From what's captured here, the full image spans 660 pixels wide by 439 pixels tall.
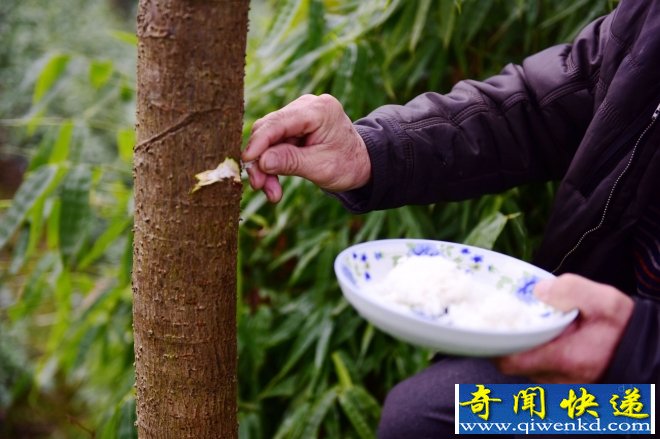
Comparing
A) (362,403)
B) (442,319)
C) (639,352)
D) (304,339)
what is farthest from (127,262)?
(639,352)

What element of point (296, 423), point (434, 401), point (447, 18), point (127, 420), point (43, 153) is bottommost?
point (296, 423)

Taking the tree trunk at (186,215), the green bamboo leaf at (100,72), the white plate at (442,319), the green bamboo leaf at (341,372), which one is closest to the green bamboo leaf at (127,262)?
the green bamboo leaf at (100,72)

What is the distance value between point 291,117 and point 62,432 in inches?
69.4

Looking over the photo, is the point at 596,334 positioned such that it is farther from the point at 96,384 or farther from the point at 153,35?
the point at 96,384

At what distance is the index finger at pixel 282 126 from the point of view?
2.60 ft

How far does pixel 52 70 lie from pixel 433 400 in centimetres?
103

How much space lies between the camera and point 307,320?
1.37 metres

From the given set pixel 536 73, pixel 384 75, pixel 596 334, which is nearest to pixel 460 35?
pixel 384 75

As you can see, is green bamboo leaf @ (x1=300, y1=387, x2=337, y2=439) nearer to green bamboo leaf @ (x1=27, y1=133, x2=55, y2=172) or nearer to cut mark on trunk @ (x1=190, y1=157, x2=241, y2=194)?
cut mark on trunk @ (x1=190, y1=157, x2=241, y2=194)

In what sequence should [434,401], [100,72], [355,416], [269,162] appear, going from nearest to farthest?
[269,162] → [434,401] → [355,416] → [100,72]

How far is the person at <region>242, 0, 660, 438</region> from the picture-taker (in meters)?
0.71

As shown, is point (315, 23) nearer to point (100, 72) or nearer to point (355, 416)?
point (100, 72)

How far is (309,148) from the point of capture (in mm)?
857

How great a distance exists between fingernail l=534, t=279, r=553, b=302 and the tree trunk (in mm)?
327
